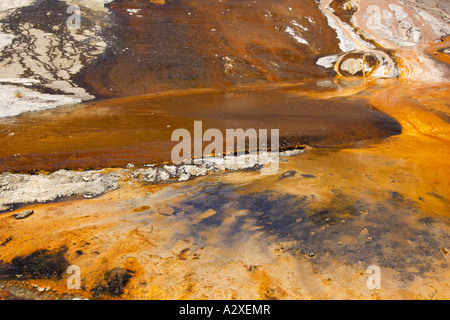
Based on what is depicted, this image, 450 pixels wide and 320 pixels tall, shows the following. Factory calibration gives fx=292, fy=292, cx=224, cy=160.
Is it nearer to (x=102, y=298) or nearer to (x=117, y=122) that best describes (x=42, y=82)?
(x=117, y=122)

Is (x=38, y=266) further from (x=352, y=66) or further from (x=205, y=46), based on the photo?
(x=352, y=66)

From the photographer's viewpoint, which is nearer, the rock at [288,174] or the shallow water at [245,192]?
the shallow water at [245,192]

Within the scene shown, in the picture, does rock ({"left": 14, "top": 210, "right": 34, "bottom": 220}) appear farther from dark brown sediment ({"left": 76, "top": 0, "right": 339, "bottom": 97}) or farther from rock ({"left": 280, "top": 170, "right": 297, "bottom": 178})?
dark brown sediment ({"left": 76, "top": 0, "right": 339, "bottom": 97})

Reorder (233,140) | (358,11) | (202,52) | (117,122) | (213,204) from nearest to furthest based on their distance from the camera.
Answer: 1. (213,204)
2. (233,140)
3. (117,122)
4. (202,52)
5. (358,11)

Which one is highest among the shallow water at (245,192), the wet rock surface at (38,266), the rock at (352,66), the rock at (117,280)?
the rock at (352,66)

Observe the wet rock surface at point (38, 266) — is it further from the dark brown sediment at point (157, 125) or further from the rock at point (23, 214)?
the dark brown sediment at point (157, 125)

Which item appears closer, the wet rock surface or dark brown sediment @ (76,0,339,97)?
the wet rock surface

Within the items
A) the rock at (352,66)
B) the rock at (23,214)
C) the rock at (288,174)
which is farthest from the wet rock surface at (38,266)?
the rock at (352,66)

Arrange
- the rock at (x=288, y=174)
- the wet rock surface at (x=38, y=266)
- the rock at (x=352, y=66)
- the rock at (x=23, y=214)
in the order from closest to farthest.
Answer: the wet rock surface at (x=38, y=266) → the rock at (x=23, y=214) → the rock at (x=288, y=174) → the rock at (x=352, y=66)

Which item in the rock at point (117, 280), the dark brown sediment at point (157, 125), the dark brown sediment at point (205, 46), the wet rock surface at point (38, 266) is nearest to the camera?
the rock at point (117, 280)

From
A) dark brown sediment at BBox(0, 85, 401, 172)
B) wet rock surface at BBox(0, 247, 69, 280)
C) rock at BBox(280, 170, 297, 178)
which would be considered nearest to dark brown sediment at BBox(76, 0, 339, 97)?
dark brown sediment at BBox(0, 85, 401, 172)
